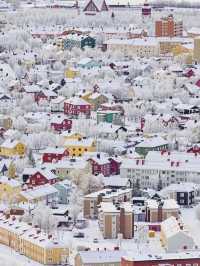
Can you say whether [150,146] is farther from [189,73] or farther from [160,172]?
[189,73]

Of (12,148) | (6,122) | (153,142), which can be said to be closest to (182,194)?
(153,142)

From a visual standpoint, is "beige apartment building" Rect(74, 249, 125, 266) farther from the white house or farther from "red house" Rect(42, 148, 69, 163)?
"red house" Rect(42, 148, 69, 163)

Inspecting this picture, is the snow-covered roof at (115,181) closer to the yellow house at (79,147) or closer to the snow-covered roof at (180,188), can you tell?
the snow-covered roof at (180,188)

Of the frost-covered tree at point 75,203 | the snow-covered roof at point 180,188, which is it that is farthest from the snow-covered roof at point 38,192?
the snow-covered roof at point 180,188

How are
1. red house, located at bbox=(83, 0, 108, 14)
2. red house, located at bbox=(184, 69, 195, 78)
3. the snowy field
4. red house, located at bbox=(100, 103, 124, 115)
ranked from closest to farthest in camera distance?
the snowy field, red house, located at bbox=(100, 103, 124, 115), red house, located at bbox=(184, 69, 195, 78), red house, located at bbox=(83, 0, 108, 14)

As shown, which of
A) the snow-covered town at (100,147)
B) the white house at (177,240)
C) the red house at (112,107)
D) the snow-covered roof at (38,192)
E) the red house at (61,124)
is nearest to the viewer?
the white house at (177,240)

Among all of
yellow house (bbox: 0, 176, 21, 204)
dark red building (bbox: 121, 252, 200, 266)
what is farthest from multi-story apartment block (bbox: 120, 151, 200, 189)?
dark red building (bbox: 121, 252, 200, 266)
